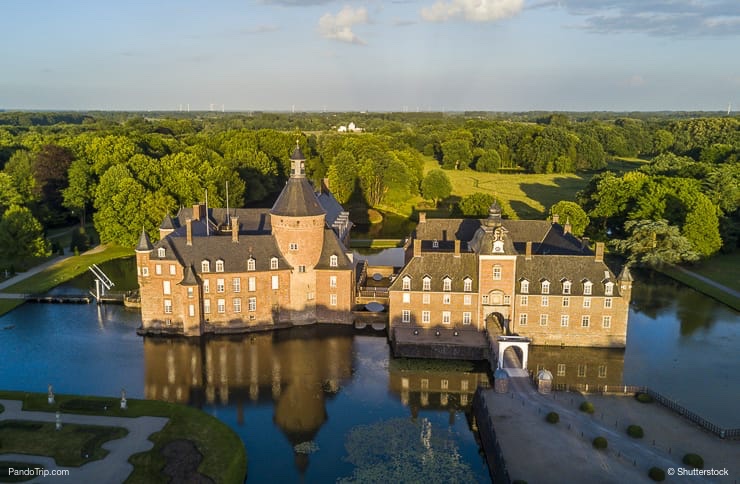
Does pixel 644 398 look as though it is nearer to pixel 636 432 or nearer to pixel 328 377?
pixel 636 432

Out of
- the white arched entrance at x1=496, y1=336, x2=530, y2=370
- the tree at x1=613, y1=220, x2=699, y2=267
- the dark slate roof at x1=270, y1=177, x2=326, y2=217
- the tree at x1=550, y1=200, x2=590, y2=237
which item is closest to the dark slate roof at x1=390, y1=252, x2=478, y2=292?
the white arched entrance at x1=496, y1=336, x2=530, y2=370

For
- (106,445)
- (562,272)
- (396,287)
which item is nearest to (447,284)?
(396,287)

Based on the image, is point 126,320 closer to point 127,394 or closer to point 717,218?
point 127,394

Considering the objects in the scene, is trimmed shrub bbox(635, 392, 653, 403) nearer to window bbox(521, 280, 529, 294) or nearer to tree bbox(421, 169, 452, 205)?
window bbox(521, 280, 529, 294)

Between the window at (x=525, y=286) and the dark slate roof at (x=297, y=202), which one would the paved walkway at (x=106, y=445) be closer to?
the dark slate roof at (x=297, y=202)

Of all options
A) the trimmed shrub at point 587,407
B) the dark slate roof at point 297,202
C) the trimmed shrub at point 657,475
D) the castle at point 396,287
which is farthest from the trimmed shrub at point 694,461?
the dark slate roof at point 297,202

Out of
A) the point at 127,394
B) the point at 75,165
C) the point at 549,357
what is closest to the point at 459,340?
the point at 549,357
